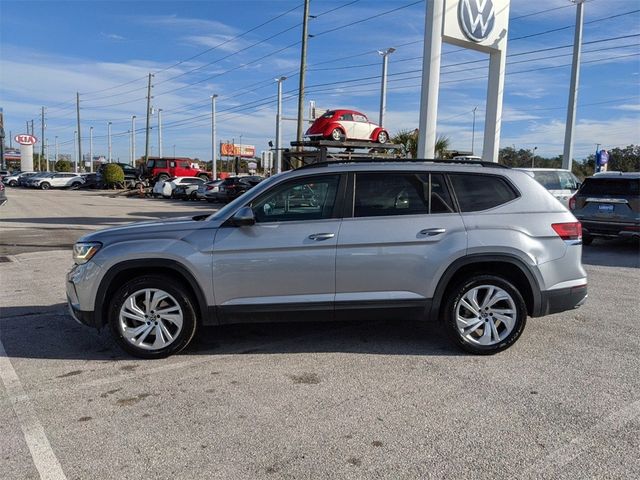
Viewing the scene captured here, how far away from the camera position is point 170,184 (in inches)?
1428

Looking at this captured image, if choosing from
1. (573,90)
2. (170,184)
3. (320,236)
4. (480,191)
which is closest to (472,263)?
(480,191)

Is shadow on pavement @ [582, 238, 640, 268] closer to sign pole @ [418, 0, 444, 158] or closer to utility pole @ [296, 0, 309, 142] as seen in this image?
sign pole @ [418, 0, 444, 158]

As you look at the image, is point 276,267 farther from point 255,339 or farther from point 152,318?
point 152,318

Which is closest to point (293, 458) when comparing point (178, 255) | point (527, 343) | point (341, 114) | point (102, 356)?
point (178, 255)

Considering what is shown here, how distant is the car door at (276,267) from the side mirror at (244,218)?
0.05 meters

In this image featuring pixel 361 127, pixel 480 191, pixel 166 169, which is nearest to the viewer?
pixel 480 191

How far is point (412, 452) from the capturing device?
318 centimetres

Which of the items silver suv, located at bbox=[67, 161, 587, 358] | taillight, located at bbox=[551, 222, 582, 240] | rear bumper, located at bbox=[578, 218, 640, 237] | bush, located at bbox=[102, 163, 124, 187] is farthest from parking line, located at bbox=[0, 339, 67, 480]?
bush, located at bbox=[102, 163, 124, 187]

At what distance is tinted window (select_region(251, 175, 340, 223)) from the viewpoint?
4730 millimetres

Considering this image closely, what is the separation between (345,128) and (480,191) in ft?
40.7

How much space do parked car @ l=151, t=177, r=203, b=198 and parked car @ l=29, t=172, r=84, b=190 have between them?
628 inches

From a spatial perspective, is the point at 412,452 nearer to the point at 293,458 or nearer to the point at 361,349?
the point at 293,458

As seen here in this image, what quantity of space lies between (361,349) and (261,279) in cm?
121

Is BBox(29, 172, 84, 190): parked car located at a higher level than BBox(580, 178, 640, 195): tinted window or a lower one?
lower
